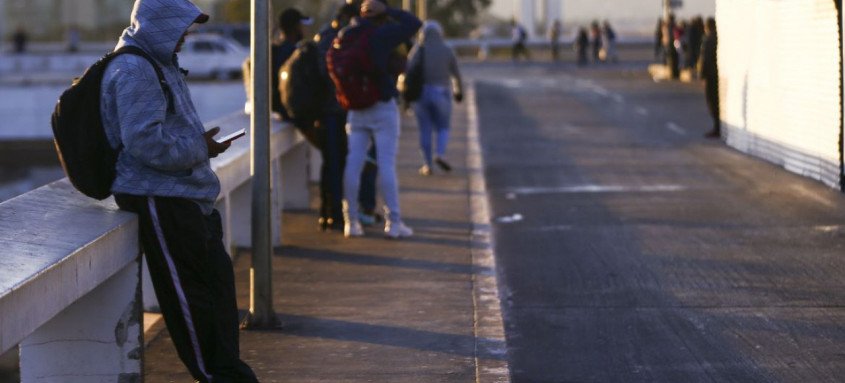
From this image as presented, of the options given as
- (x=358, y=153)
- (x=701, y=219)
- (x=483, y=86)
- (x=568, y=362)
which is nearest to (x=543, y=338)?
(x=568, y=362)

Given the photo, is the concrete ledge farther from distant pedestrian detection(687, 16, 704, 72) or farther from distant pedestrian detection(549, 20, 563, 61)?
distant pedestrian detection(549, 20, 563, 61)

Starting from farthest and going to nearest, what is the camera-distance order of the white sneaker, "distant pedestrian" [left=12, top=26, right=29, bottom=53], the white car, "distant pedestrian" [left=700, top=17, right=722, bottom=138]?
"distant pedestrian" [left=12, top=26, right=29, bottom=53], the white car, "distant pedestrian" [left=700, top=17, right=722, bottom=138], the white sneaker

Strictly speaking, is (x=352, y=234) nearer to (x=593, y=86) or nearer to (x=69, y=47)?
(x=593, y=86)

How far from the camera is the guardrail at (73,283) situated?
16.1 feet

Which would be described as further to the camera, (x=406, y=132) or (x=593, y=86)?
(x=593, y=86)

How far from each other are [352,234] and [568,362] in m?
4.22

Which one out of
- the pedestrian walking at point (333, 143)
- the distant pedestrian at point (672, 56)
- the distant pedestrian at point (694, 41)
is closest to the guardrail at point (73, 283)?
the pedestrian walking at point (333, 143)

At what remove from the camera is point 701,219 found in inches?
470

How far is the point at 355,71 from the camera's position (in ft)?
34.0

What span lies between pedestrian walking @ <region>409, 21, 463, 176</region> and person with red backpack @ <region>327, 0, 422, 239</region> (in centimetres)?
492

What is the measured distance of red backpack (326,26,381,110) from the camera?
1038 centimetres

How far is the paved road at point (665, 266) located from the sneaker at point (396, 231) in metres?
0.73

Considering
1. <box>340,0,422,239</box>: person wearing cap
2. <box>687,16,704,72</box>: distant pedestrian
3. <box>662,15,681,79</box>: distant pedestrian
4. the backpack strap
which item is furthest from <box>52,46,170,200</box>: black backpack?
<box>662,15,681,79</box>: distant pedestrian

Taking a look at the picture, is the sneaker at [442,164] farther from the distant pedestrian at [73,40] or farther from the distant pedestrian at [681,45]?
the distant pedestrian at [73,40]
